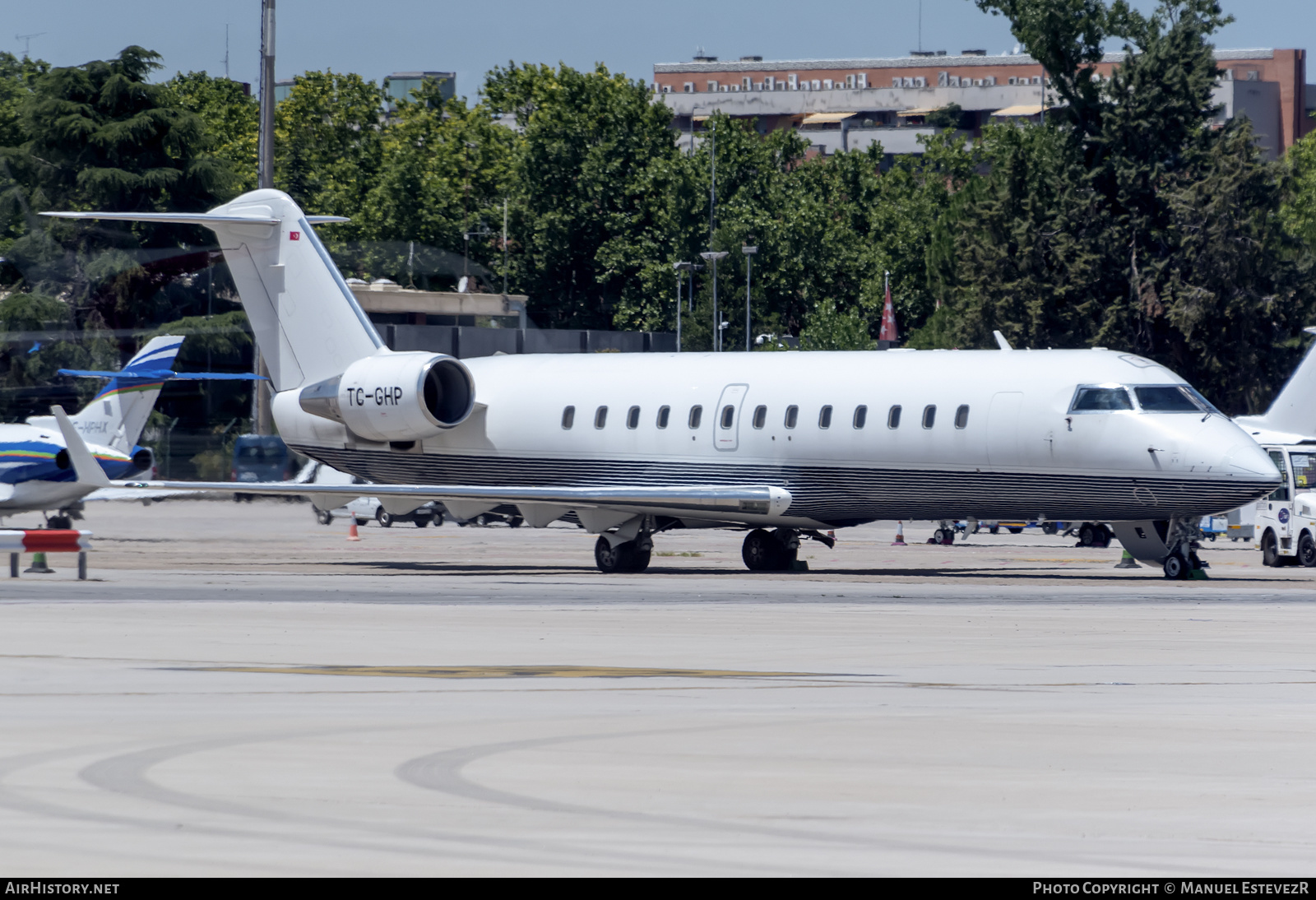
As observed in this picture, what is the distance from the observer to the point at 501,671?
13758mm

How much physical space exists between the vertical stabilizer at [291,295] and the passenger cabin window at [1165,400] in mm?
13345

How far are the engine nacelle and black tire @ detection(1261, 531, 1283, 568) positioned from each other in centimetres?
1573

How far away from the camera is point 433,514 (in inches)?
2299

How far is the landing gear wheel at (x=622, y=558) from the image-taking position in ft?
98.2

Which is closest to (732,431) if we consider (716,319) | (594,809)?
(594,809)

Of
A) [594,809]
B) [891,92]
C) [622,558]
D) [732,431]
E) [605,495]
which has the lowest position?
[622,558]

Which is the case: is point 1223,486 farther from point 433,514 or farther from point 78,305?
point 78,305

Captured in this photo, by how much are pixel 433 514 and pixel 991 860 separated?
2048 inches

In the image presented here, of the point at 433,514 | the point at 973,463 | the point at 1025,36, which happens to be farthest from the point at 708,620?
the point at 1025,36

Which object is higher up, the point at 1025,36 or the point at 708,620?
the point at 1025,36

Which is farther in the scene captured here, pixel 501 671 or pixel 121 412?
pixel 121 412

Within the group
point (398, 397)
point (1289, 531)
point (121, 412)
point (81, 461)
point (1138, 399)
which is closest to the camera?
point (1138, 399)

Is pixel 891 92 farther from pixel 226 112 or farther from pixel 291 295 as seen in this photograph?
pixel 291 295

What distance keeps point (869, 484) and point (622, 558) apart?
449 cm
